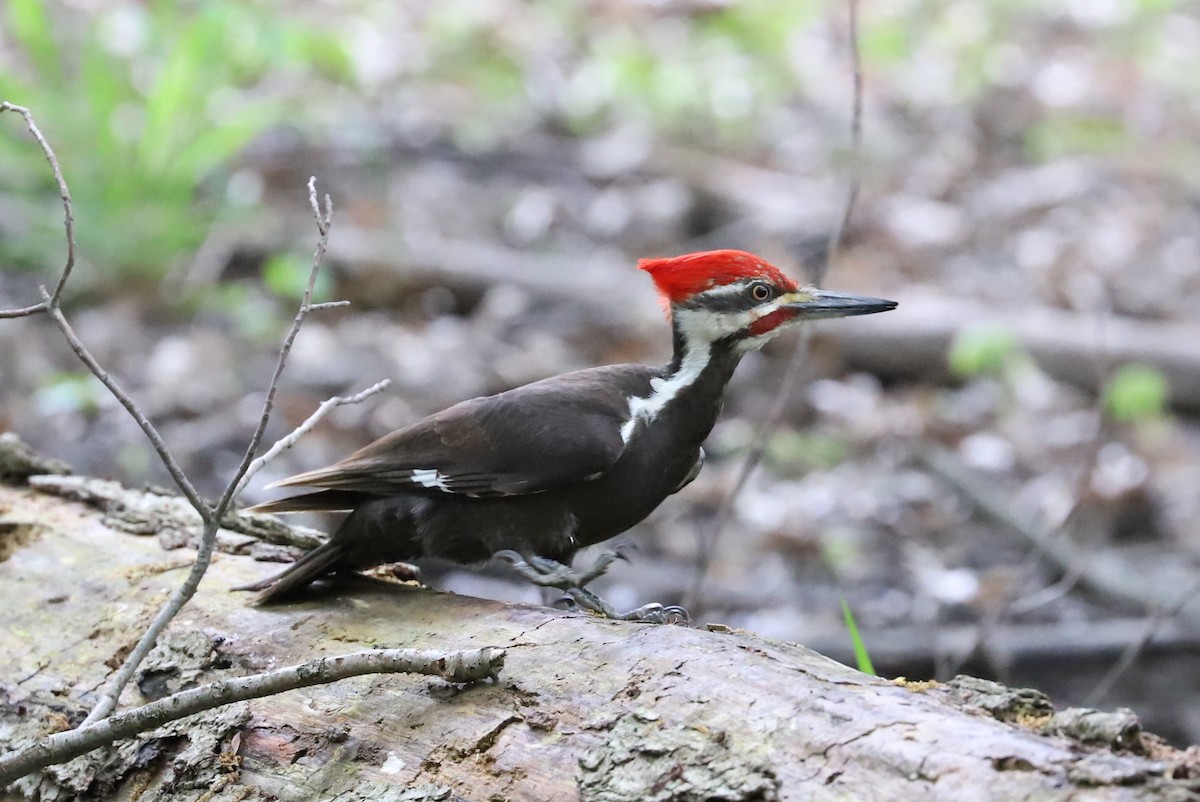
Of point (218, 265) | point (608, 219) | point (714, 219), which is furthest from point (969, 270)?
point (218, 265)

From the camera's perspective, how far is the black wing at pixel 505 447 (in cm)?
249

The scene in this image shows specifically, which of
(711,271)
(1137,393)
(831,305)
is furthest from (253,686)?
(1137,393)

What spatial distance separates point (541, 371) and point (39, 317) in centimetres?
230

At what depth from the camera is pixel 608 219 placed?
7.22m

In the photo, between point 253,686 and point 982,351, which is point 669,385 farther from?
point 982,351

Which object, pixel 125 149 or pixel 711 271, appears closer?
pixel 711 271

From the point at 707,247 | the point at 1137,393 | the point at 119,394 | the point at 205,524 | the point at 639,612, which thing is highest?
the point at 119,394

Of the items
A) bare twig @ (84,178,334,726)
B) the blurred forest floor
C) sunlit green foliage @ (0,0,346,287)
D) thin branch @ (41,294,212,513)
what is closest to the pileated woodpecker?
bare twig @ (84,178,334,726)

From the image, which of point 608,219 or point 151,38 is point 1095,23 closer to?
point 608,219

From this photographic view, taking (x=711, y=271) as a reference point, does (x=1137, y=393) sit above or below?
below

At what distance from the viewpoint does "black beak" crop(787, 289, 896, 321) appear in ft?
8.44

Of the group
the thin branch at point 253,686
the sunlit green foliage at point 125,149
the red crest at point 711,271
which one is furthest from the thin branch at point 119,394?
the sunlit green foliage at point 125,149

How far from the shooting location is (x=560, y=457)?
8.13ft

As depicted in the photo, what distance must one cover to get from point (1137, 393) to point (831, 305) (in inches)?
141
